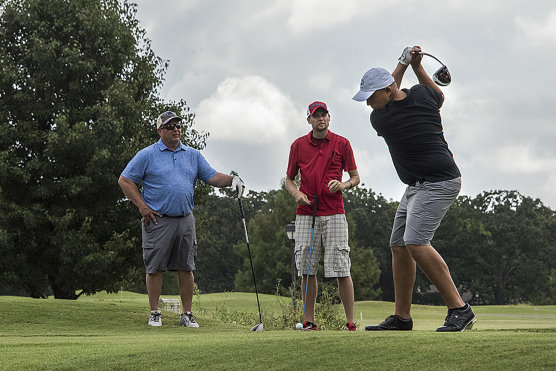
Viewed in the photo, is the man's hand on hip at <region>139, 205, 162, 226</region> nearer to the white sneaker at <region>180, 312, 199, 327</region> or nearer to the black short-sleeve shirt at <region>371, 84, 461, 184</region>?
the white sneaker at <region>180, 312, 199, 327</region>

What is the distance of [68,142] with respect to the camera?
62.4 feet

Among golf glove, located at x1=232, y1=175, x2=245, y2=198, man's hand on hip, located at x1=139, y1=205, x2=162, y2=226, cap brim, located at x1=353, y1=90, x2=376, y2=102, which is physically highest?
cap brim, located at x1=353, y1=90, x2=376, y2=102

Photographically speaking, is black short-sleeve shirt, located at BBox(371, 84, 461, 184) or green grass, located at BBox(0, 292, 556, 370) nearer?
green grass, located at BBox(0, 292, 556, 370)

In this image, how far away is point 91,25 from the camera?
2123 centimetres

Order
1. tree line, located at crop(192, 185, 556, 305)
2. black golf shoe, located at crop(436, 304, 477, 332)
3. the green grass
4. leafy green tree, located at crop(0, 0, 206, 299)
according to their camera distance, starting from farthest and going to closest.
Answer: tree line, located at crop(192, 185, 556, 305) < leafy green tree, located at crop(0, 0, 206, 299) < black golf shoe, located at crop(436, 304, 477, 332) < the green grass

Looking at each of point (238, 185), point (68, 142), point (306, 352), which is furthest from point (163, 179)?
point (68, 142)

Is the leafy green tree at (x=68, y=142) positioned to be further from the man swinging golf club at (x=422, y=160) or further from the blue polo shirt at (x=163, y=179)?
the man swinging golf club at (x=422, y=160)

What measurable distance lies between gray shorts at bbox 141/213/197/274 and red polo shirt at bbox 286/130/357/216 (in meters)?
1.53

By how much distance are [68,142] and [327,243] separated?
13.8 metres

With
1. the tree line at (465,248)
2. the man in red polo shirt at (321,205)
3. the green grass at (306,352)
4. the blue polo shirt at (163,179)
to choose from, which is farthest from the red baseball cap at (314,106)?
the tree line at (465,248)

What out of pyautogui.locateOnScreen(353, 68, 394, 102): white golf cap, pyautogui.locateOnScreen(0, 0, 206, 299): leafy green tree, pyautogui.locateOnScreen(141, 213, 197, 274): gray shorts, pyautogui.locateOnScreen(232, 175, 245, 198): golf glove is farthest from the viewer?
pyautogui.locateOnScreen(0, 0, 206, 299): leafy green tree

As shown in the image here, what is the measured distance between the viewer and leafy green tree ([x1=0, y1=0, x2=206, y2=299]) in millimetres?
19531

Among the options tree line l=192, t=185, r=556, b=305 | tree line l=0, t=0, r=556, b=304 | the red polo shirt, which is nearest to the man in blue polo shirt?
the red polo shirt

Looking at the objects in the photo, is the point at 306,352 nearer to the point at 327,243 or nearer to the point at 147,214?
the point at 327,243
